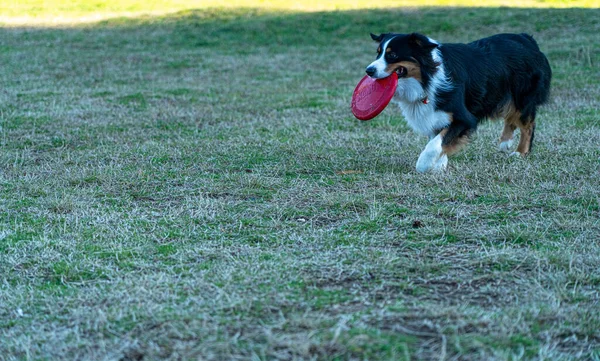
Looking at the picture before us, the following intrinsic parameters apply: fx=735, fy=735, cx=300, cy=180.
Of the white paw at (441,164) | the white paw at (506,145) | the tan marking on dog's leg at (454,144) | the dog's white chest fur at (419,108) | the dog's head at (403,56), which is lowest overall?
the white paw at (506,145)

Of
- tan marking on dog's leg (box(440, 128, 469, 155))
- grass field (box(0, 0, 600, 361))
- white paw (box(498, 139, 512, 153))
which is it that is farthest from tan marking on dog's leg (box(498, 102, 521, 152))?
tan marking on dog's leg (box(440, 128, 469, 155))

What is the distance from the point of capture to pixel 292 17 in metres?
21.9

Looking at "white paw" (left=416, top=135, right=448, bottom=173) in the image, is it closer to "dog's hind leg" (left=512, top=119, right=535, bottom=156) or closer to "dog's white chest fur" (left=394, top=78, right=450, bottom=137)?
"dog's white chest fur" (left=394, top=78, right=450, bottom=137)

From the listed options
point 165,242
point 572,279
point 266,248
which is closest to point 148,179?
point 165,242

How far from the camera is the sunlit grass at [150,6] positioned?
2286 cm

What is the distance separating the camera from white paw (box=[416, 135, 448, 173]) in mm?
6324

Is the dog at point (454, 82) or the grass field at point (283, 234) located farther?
the dog at point (454, 82)

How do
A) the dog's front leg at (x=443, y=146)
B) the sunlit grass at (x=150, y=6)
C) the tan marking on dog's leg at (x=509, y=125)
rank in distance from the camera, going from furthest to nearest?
the sunlit grass at (x=150, y=6), the tan marking on dog's leg at (x=509, y=125), the dog's front leg at (x=443, y=146)

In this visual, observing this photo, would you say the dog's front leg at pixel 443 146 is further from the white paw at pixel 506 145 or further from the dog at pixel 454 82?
the white paw at pixel 506 145

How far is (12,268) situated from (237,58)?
13.1 metres

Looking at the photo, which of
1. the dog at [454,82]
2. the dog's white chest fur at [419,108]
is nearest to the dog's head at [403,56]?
the dog at [454,82]

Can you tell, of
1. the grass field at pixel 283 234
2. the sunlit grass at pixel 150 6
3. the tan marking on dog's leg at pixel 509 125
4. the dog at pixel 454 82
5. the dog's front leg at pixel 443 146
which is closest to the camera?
the grass field at pixel 283 234

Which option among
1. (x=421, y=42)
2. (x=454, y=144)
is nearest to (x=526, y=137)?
(x=454, y=144)

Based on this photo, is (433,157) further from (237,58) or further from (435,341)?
(237,58)
